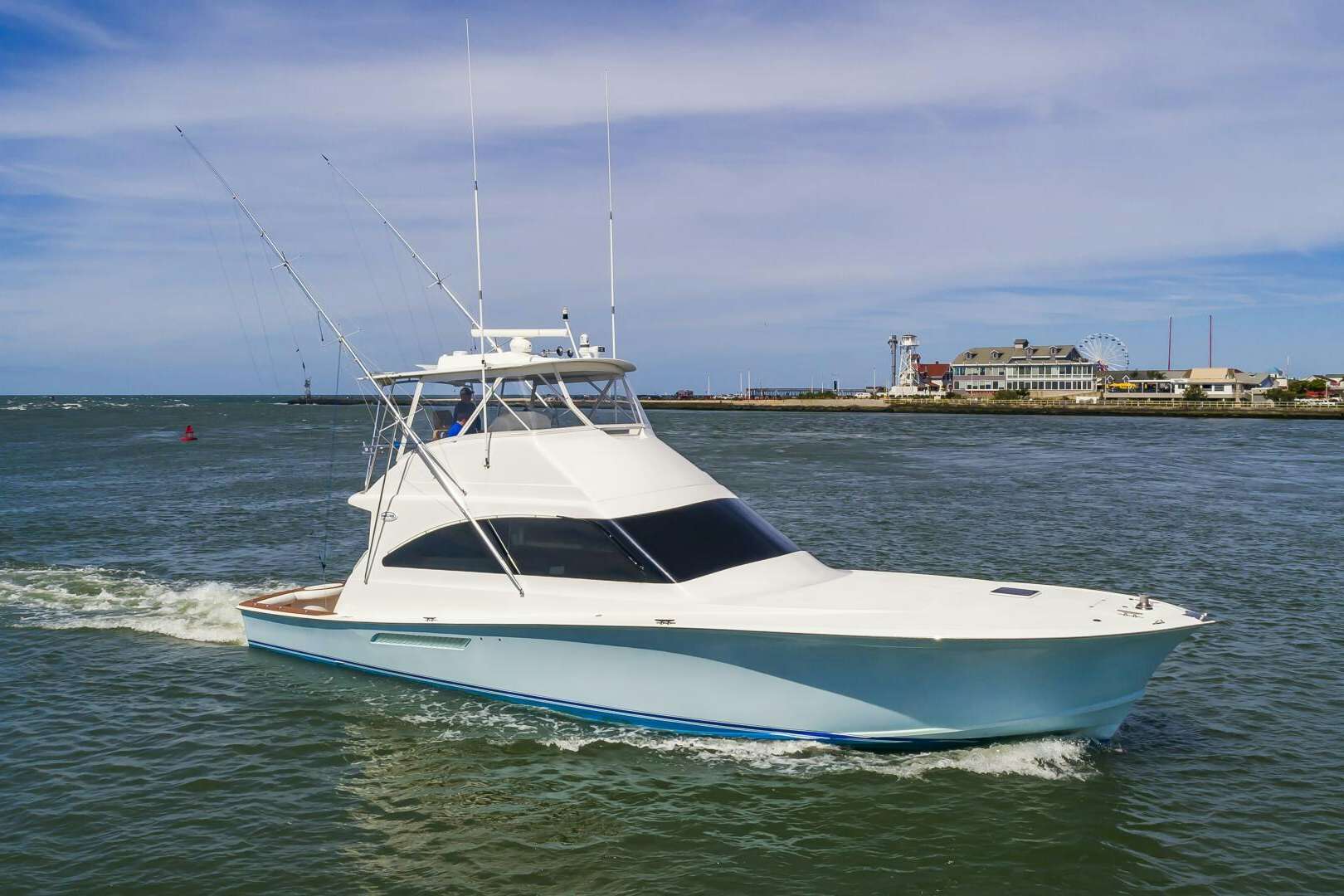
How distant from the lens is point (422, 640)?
34.0 ft

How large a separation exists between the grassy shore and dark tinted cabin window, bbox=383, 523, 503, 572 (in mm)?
74669

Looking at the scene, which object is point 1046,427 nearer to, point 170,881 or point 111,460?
point 111,460

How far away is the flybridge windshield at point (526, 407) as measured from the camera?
36.3 ft

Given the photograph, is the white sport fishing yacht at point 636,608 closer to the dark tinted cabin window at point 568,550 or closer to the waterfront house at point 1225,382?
the dark tinted cabin window at point 568,550

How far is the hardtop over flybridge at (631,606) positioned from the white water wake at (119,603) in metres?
2.44

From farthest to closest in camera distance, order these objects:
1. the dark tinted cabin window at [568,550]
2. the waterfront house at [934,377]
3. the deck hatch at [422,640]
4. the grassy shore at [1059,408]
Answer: the waterfront house at [934,377] → the grassy shore at [1059,408] → the deck hatch at [422,640] → the dark tinted cabin window at [568,550]

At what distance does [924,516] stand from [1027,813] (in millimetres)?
18116

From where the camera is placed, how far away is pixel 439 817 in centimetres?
834

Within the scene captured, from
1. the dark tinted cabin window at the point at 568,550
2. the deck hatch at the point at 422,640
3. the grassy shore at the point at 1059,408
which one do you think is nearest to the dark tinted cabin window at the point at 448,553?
the dark tinted cabin window at the point at 568,550

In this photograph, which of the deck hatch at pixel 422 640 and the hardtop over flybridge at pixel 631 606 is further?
the deck hatch at pixel 422 640

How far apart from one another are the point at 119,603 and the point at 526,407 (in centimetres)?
912

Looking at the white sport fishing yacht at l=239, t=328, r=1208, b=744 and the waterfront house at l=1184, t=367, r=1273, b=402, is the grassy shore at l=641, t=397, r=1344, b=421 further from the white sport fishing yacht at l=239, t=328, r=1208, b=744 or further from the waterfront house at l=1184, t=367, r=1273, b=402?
the white sport fishing yacht at l=239, t=328, r=1208, b=744

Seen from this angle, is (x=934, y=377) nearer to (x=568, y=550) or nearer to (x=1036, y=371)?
(x=1036, y=371)

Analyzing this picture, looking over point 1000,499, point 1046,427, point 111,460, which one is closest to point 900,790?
point 1000,499
